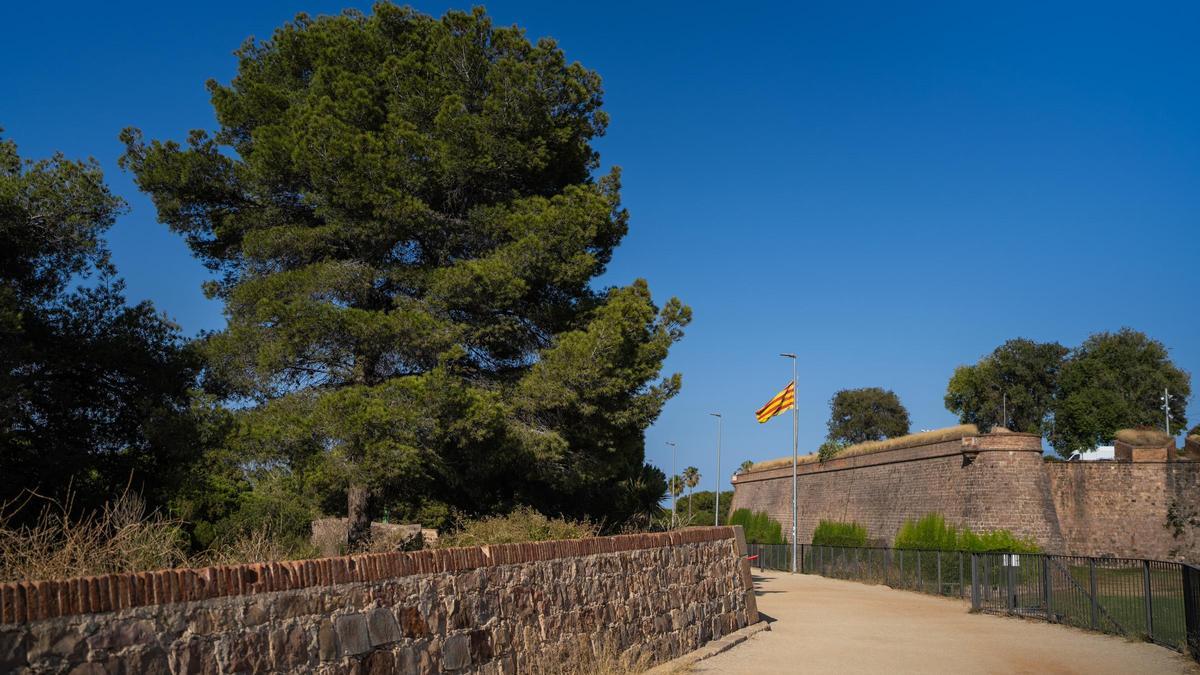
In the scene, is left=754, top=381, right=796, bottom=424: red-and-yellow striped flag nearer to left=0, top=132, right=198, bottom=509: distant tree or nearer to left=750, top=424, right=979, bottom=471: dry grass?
left=750, top=424, right=979, bottom=471: dry grass

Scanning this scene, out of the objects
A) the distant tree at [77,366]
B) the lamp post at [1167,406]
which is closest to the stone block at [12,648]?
the distant tree at [77,366]

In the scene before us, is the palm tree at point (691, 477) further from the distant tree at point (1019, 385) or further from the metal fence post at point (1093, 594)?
the metal fence post at point (1093, 594)

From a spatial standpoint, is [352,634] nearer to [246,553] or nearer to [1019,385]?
[246,553]

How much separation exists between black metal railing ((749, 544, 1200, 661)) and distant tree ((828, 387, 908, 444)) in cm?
6639

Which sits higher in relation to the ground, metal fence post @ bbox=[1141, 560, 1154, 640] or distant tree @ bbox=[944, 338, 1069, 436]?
distant tree @ bbox=[944, 338, 1069, 436]

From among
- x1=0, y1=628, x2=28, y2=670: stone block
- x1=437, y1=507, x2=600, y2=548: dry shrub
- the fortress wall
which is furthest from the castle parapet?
x1=0, y1=628, x2=28, y2=670: stone block

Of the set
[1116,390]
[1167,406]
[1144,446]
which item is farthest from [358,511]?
[1116,390]

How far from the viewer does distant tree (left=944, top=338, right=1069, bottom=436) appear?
2928 inches

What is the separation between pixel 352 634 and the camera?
22.4 ft

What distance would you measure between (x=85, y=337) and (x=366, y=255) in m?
5.77

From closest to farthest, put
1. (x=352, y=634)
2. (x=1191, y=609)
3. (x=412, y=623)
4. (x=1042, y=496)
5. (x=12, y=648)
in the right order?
(x=12, y=648)
(x=352, y=634)
(x=412, y=623)
(x=1191, y=609)
(x=1042, y=496)

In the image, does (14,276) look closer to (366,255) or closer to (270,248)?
(270,248)

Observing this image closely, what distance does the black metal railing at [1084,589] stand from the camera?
14.4 metres

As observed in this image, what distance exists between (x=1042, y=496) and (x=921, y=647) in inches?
907
